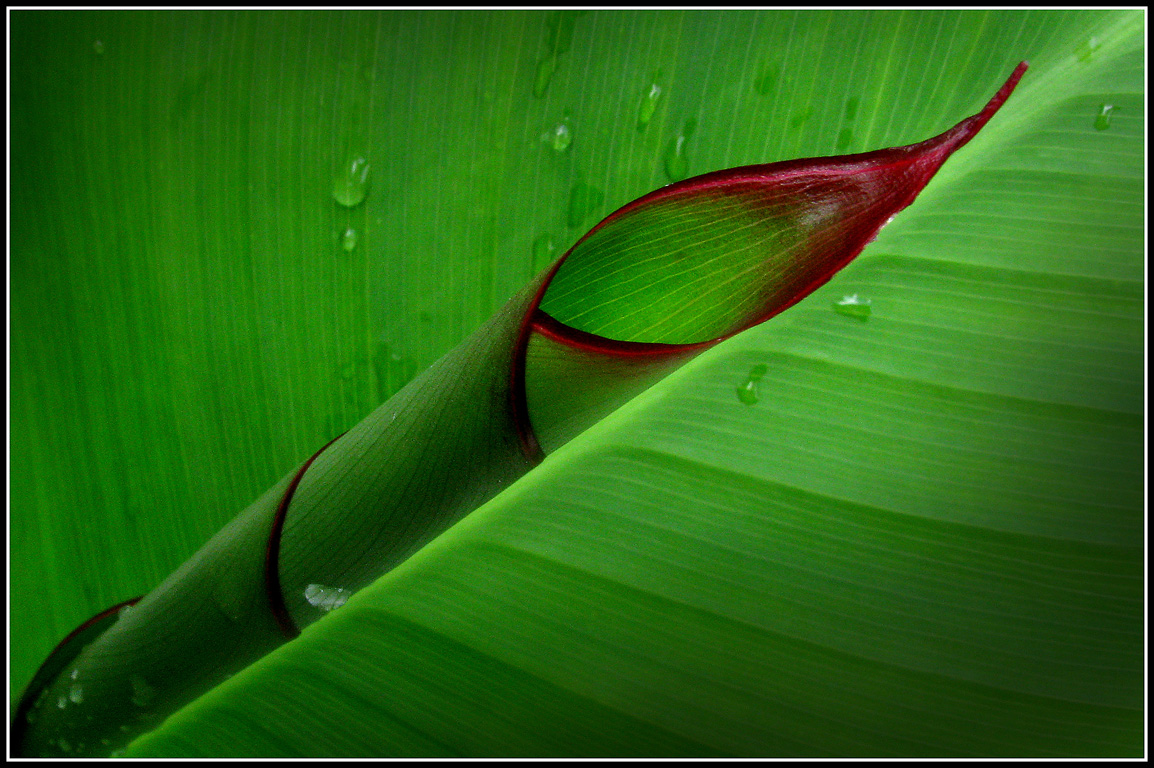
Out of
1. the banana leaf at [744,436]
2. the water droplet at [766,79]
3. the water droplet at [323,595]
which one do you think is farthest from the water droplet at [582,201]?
the water droplet at [323,595]

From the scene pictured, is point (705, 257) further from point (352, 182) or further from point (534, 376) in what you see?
point (352, 182)

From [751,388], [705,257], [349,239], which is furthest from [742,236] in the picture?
[349,239]

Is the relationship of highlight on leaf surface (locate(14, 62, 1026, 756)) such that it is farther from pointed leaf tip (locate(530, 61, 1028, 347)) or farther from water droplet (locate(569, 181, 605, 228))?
water droplet (locate(569, 181, 605, 228))

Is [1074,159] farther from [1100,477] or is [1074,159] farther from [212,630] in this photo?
[212,630]

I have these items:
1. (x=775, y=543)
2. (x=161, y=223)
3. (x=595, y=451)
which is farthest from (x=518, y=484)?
(x=161, y=223)

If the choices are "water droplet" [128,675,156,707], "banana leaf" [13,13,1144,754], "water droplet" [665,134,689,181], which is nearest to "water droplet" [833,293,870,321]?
"banana leaf" [13,13,1144,754]
